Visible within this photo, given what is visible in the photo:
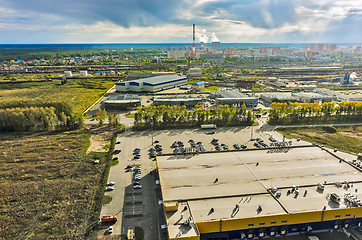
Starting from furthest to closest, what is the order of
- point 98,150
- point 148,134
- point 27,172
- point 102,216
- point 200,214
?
point 148,134, point 98,150, point 27,172, point 102,216, point 200,214

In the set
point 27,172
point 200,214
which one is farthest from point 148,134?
point 200,214

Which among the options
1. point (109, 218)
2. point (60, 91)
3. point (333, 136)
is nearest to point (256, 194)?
point (109, 218)

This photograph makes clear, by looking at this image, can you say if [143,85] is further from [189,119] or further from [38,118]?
[38,118]

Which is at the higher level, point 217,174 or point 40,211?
point 217,174

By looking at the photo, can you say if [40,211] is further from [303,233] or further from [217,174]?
[303,233]

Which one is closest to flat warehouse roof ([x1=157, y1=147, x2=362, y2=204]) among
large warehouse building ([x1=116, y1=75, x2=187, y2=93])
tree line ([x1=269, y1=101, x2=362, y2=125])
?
tree line ([x1=269, y1=101, x2=362, y2=125])

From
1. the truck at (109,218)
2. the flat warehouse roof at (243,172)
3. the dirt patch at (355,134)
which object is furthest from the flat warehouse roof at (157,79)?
the truck at (109,218)
